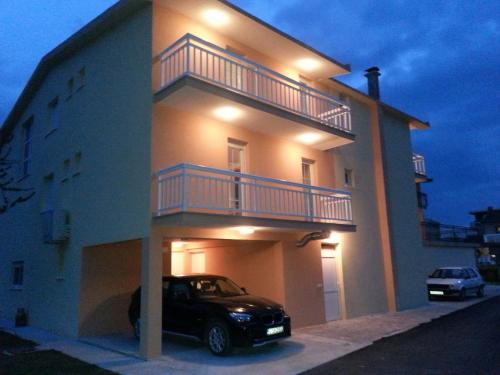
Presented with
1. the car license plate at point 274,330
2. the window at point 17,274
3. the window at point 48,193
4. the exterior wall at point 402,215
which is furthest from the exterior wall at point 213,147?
the window at point 17,274

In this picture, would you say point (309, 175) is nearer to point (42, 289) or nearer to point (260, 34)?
point (260, 34)

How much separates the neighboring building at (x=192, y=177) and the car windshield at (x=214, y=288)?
113 centimetres

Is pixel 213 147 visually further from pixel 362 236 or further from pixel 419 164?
pixel 419 164

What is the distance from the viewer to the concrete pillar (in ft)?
30.5

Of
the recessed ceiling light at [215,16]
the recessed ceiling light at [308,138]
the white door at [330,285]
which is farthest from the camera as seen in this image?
the white door at [330,285]

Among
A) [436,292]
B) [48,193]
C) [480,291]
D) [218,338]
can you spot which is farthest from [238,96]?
[480,291]

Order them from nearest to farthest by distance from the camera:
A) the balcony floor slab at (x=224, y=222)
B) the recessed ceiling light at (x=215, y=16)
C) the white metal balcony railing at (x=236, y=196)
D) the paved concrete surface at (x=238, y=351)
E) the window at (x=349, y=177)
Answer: the paved concrete surface at (x=238, y=351)
the balcony floor slab at (x=224, y=222)
the white metal balcony railing at (x=236, y=196)
the recessed ceiling light at (x=215, y=16)
the window at (x=349, y=177)

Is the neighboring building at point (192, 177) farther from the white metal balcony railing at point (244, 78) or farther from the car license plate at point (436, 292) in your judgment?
the car license plate at point (436, 292)

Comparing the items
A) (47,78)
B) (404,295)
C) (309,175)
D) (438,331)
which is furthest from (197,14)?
(404,295)

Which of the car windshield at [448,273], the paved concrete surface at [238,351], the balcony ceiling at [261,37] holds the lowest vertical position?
the paved concrete surface at [238,351]

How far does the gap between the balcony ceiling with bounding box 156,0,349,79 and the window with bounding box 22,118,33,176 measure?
33.0 feet

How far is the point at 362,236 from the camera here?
52.5 feet

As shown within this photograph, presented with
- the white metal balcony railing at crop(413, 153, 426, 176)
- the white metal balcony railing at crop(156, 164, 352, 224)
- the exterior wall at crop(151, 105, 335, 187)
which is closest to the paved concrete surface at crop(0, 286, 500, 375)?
the white metal balcony railing at crop(156, 164, 352, 224)

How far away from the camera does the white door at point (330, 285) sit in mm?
14273
